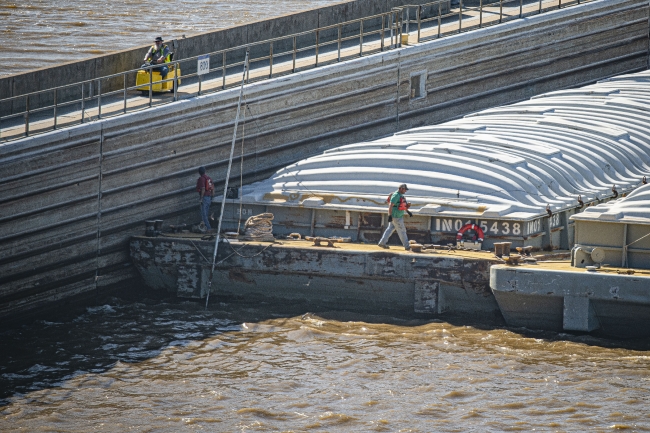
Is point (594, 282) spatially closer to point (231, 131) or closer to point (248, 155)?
point (248, 155)

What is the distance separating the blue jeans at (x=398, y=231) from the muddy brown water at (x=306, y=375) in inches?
52.6

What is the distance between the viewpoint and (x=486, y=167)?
2098 centimetres

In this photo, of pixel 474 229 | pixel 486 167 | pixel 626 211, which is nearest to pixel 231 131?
pixel 486 167

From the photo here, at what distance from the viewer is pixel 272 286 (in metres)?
20.3

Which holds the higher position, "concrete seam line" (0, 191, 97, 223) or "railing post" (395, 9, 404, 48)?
"railing post" (395, 9, 404, 48)

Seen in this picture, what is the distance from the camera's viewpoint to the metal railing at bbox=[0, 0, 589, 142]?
70.5 ft

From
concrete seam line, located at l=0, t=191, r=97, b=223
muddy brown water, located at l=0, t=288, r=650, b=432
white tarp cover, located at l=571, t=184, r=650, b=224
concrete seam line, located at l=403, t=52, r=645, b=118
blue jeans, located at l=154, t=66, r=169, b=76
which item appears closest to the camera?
muddy brown water, located at l=0, t=288, r=650, b=432

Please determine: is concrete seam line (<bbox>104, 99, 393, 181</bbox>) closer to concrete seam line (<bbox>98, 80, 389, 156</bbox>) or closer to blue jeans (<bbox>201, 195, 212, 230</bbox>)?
concrete seam line (<bbox>98, 80, 389, 156</bbox>)

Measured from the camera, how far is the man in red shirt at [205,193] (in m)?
21.8

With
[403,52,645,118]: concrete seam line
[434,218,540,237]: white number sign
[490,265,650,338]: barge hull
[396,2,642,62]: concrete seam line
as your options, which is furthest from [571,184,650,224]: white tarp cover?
[396,2,642,62]: concrete seam line

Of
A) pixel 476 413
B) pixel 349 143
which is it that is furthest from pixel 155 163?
pixel 476 413

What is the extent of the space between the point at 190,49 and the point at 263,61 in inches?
71.5

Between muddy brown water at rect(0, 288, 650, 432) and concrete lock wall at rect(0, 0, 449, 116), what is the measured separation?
4.87 meters

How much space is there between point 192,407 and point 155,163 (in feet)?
24.7
